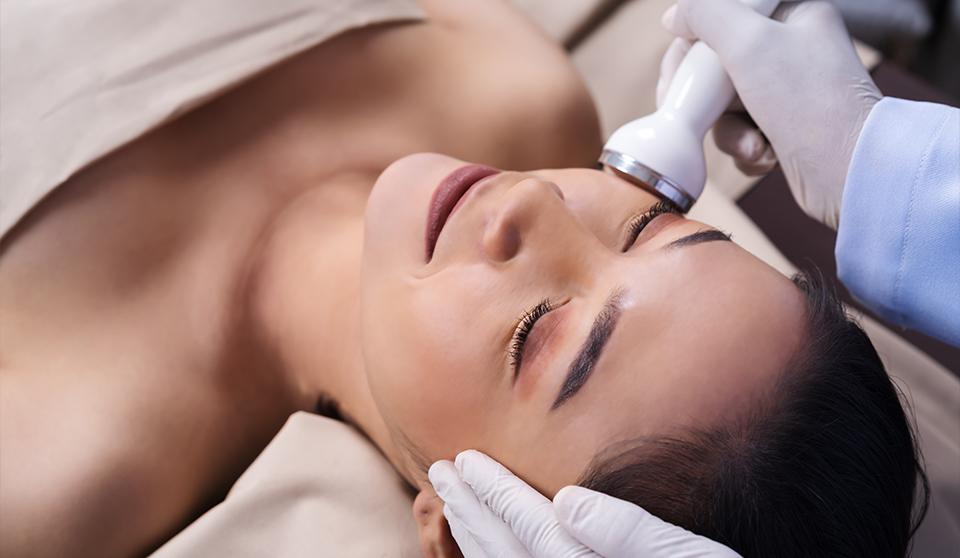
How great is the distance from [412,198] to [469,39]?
21.9 inches

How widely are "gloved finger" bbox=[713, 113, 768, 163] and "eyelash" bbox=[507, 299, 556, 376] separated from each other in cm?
46

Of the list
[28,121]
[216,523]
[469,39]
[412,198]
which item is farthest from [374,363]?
[469,39]

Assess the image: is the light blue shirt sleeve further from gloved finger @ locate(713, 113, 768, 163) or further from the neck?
the neck

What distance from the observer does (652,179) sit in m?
1.00

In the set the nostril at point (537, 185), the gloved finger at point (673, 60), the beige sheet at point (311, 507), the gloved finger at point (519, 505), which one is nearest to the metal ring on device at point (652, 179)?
the nostril at point (537, 185)

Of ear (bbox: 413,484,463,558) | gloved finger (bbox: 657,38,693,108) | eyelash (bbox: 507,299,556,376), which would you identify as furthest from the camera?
gloved finger (bbox: 657,38,693,108)

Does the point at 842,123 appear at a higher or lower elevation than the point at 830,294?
higher

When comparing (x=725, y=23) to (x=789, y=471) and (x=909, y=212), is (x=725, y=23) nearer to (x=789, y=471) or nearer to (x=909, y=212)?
(x=909, y=212)

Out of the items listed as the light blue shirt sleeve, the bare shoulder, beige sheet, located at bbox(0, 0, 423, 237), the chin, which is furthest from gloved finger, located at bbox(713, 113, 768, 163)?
beige sheet, located at bbox(0, 0, 423, 237)

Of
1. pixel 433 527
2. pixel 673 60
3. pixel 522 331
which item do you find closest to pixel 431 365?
pixel 522 331

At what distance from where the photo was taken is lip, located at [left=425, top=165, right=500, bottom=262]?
3.18 ft

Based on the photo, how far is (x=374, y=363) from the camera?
943 millimetres

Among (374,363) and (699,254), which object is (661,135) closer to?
(699,254)

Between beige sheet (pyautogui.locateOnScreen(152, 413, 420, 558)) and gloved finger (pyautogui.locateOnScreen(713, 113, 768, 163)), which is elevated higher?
gloved finger (pyautogui.locateOnScreen(713, 113, 768, 163))
